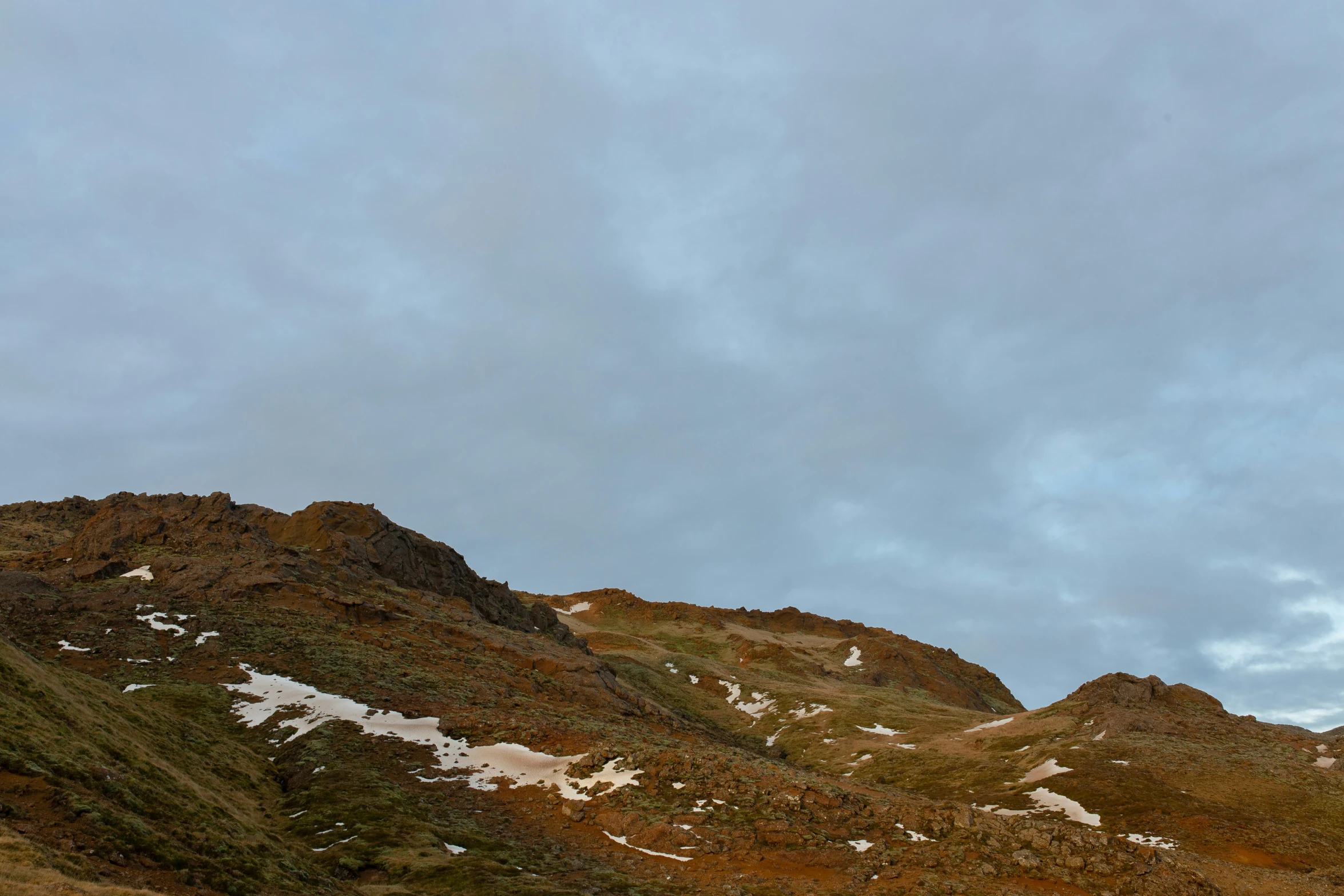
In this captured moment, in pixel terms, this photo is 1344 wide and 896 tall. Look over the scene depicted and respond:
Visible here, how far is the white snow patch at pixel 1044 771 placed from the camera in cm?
4878

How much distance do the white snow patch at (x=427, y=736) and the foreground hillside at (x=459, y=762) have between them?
0.14 m

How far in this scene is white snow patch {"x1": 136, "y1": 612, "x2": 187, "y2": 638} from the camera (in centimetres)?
4341

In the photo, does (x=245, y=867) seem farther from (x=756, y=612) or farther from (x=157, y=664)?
(x=756, y=612)

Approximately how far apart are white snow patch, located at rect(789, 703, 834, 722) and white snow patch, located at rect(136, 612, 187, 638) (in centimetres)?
5478

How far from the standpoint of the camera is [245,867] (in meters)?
18.2

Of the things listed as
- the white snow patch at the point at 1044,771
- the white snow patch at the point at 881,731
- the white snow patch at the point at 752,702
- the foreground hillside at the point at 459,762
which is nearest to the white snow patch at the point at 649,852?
the foreground hillside at the point at 459,762

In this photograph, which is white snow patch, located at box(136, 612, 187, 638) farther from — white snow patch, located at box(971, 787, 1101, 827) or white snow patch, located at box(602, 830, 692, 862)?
white snow patch, located at box(971, 787, 1101, 827)

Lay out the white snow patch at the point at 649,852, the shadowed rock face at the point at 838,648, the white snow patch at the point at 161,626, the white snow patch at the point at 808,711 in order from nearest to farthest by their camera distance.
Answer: the white snow patch at the point at 649,852 < the white snow patch at the point at 161,626 < the white snow patch at the point at 808,711 < the shadowed rock face at the point at 838,648

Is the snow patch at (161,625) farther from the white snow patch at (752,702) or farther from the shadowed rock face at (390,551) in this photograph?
the white snow patch at (752,702)

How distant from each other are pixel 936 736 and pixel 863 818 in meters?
45.7

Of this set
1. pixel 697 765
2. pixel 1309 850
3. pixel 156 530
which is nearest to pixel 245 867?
pixel 697 765

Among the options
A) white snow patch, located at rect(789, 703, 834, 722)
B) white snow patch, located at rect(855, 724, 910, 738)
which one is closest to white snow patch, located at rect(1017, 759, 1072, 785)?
white snow patch, located at rect(855, 724, 910, 738)

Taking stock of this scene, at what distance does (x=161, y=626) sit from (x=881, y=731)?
58.0 metres

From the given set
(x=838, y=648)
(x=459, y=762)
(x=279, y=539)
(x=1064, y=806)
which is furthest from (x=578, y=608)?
(x=459, y=762)
